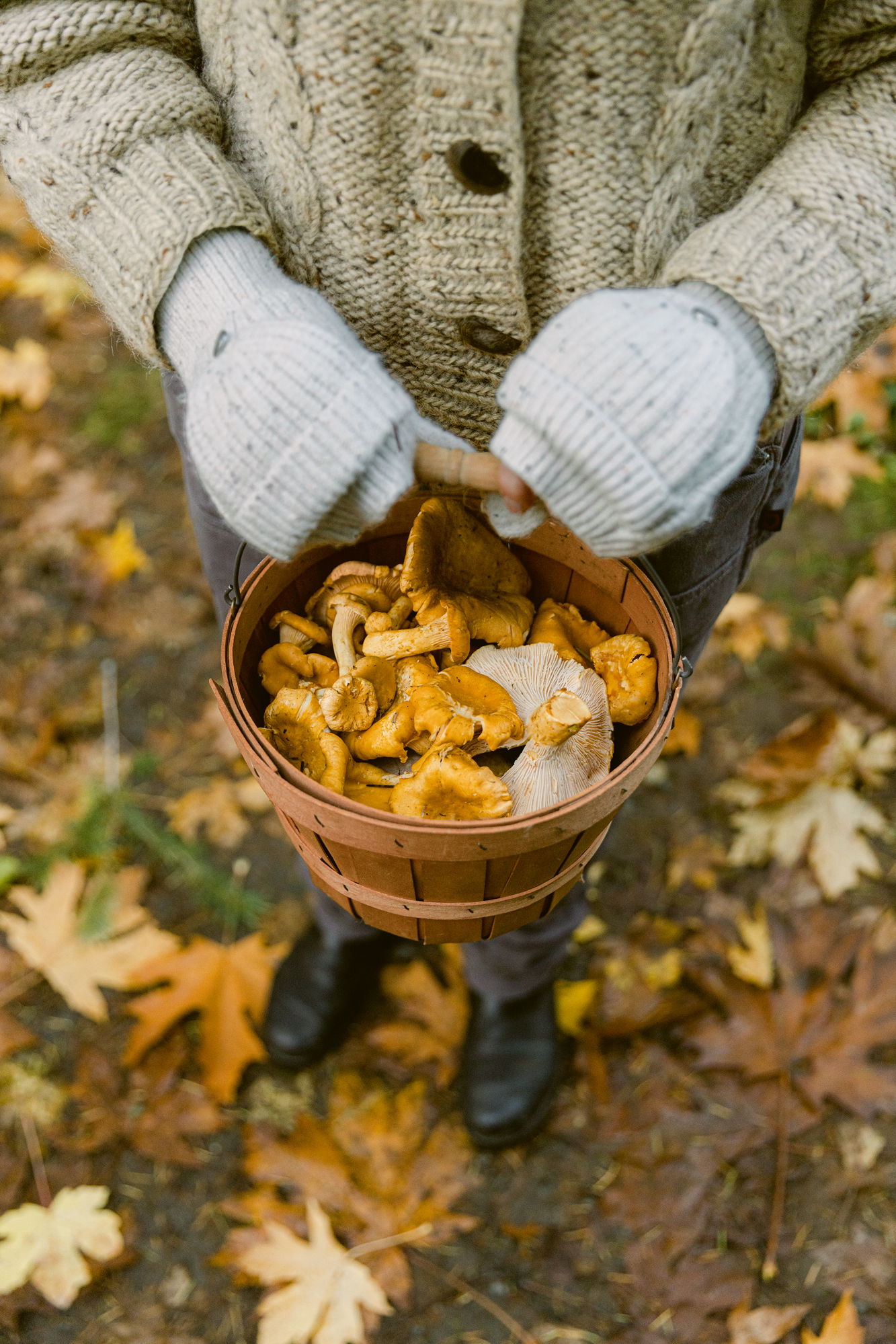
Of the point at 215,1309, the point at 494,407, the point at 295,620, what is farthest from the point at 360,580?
the point at 215,1309

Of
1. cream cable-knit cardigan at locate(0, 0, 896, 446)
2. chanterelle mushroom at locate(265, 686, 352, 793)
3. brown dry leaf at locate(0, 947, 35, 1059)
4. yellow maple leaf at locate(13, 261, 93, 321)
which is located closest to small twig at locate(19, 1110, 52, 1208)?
brown dry leaf at locate(0, 947, 35, 1059)

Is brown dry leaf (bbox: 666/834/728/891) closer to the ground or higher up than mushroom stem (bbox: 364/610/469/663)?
closer to the ground

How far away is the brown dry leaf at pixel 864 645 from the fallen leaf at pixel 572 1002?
1021mm

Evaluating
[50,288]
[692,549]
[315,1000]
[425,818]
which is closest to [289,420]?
[425,818]

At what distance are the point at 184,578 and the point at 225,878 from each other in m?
0.99

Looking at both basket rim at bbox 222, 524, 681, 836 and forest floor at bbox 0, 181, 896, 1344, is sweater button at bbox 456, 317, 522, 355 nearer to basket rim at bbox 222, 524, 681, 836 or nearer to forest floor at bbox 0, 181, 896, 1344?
basket rim at bbox 222, 524, 681, 836

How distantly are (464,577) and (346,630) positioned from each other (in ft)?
0.60

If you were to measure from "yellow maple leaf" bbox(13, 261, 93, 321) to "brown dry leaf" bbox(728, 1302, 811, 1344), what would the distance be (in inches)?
143

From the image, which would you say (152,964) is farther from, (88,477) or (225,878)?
(88,477)

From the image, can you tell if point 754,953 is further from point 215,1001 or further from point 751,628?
point 215,1001

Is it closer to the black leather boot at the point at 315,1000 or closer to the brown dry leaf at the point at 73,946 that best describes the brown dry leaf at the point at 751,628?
the black leather boot at the point at 315,1000

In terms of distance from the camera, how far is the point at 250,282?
3.18ft

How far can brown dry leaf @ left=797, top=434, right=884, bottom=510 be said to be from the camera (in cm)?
287

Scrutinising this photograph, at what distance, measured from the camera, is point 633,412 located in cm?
83
